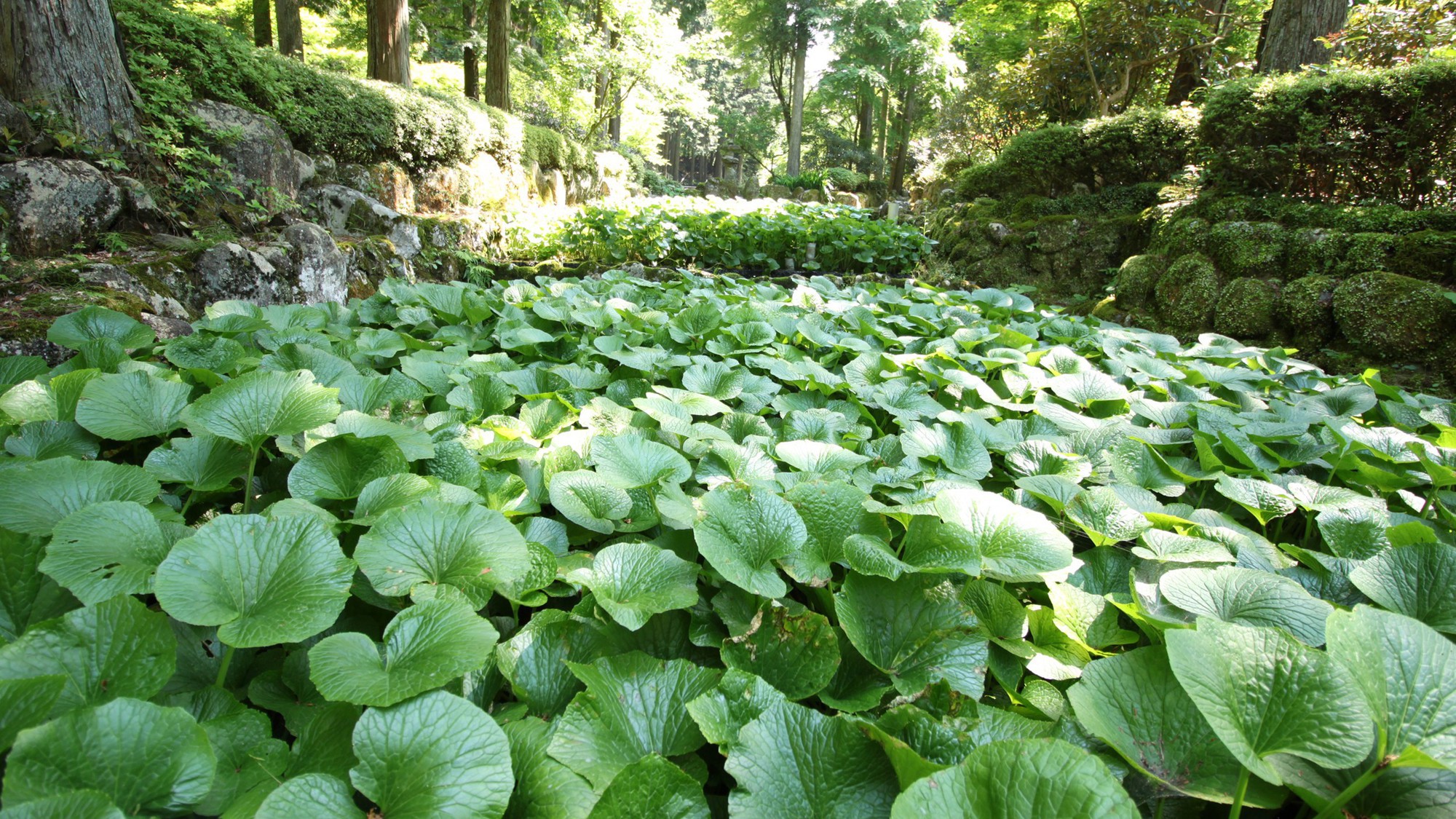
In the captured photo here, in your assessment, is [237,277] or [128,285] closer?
[128,285]

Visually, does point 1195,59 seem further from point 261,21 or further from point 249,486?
point 261,21

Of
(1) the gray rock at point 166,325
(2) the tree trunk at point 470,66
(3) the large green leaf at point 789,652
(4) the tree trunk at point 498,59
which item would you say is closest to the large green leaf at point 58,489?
(3) the large green leaf at point 789,652

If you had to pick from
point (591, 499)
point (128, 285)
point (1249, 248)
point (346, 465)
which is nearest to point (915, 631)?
point (591, 499)

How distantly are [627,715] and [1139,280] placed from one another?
5.78m

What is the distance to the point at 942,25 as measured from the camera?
21312 mm

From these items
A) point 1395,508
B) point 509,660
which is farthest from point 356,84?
point 1395,508

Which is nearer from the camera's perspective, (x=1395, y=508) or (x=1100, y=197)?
(x=1395, y=508)

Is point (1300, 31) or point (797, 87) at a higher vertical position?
point (797, 87)

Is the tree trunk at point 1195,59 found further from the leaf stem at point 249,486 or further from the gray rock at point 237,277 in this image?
the leaf stem at point 249,486

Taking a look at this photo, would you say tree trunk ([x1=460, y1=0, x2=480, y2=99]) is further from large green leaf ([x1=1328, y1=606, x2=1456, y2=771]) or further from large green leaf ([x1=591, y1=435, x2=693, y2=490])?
large green leaf ([x1=1328, y1=606, x2=1456, y2=771])

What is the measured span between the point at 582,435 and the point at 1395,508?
66.1 inches

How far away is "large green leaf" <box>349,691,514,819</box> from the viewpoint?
552 millimetres

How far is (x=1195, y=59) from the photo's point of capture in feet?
29.9

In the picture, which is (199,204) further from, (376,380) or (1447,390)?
(1447,390)
